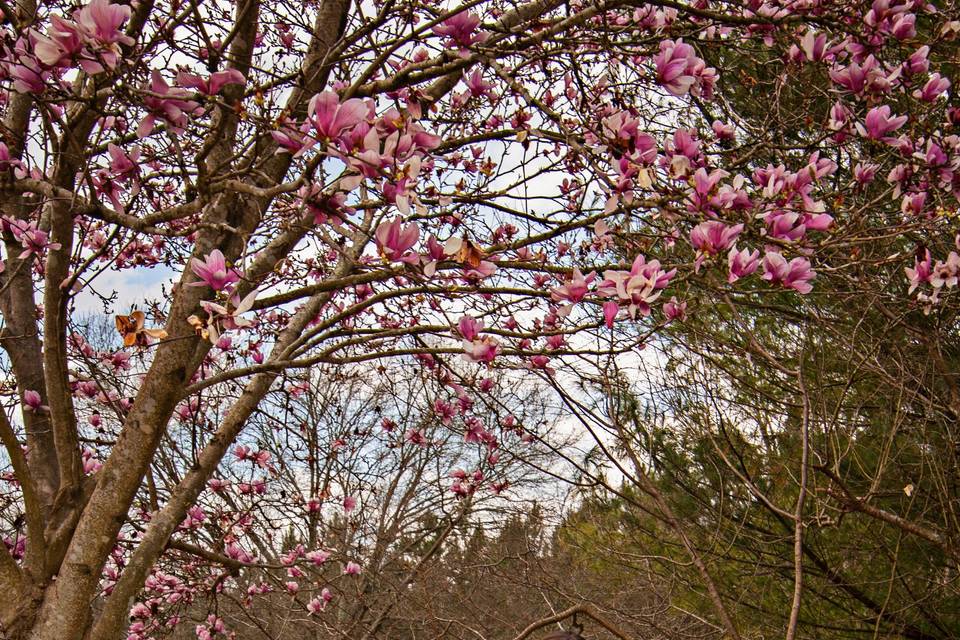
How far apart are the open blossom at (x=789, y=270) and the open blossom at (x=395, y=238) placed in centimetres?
101

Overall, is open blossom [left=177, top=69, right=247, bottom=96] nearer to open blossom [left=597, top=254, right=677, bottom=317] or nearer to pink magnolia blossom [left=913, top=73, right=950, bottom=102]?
open blossom [left=597, top=254, right=677, bottom=317]

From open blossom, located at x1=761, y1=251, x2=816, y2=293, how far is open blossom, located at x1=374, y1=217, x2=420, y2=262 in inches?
39.9

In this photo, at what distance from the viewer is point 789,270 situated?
6.56ft

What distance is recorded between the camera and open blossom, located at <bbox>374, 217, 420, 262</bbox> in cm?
168

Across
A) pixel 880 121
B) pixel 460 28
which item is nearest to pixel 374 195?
pixel 460 28

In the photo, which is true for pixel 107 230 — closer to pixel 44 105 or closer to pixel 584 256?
pixel 44 105

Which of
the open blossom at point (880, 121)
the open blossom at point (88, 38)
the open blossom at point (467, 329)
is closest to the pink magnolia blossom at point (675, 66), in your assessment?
the open blossom at point (880, 121)

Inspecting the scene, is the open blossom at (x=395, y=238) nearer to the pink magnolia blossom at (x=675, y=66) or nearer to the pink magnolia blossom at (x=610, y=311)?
the pink magnolia blossom at (x=610, y=311)

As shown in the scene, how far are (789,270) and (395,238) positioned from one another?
1123 millimetres

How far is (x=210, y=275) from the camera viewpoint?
Result: 1748 mm

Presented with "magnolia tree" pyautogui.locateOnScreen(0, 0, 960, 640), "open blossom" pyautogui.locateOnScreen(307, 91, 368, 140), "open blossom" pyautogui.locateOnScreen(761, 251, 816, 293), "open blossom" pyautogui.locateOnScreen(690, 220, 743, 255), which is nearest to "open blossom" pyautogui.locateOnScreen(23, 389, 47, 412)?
"magnolia tree" pyautogui.locateOnScreen(0, 0, 960, 640)

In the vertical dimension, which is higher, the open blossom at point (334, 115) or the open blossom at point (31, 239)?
the open blossom at point (334, 115)

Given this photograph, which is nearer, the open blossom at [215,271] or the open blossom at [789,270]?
the open blossom at [215,271]

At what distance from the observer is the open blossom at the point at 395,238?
66.3 inches
